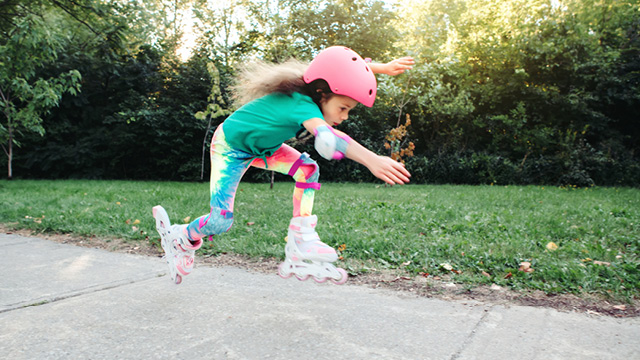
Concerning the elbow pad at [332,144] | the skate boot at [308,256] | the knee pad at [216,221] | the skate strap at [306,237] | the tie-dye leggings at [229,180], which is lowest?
the skate boot at [308,256]

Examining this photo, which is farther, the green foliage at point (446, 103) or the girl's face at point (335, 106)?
the green foliage at point (446, 103)

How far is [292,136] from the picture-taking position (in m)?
2.75

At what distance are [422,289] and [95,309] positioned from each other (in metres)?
2.33

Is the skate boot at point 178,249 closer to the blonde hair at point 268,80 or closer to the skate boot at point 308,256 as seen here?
the skate boot at point 308,256

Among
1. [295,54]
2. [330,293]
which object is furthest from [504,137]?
[330,293]

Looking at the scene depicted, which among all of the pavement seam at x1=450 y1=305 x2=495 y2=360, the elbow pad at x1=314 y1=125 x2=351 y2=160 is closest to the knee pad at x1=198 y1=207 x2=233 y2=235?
the elbow pad at x1=314 y1=125 x2=351 y2=160

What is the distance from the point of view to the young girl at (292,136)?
242 cm

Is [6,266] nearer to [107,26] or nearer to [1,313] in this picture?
[1,313]

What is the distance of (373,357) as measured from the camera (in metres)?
2.21

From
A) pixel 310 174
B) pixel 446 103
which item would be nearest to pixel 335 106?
pixel 310 174

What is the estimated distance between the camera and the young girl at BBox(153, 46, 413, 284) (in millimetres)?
2420

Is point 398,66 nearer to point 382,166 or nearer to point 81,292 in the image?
point 382,166

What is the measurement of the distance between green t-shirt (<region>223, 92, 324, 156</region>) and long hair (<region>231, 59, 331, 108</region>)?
0.05 meters

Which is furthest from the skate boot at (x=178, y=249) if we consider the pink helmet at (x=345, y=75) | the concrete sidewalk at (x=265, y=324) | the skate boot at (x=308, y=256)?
the pink helmet at (x=345, y=75)
